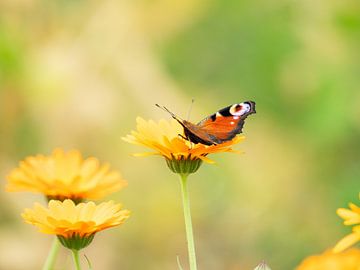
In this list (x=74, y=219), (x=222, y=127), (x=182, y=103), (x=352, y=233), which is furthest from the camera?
(x=182, y=103)

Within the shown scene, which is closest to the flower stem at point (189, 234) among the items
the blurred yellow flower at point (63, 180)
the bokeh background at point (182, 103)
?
the blurred yellow flower at point (63, 180)

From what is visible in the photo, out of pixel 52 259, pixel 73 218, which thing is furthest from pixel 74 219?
pixel 52 259

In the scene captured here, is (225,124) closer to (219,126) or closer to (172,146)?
(219,126)

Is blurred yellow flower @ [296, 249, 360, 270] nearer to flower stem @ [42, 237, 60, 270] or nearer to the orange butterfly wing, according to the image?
the orange butterfly wing

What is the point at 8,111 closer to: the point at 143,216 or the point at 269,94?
the point at 143,216

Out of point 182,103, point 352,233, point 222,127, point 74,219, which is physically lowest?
point 352,233

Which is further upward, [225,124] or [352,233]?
[225,124]
